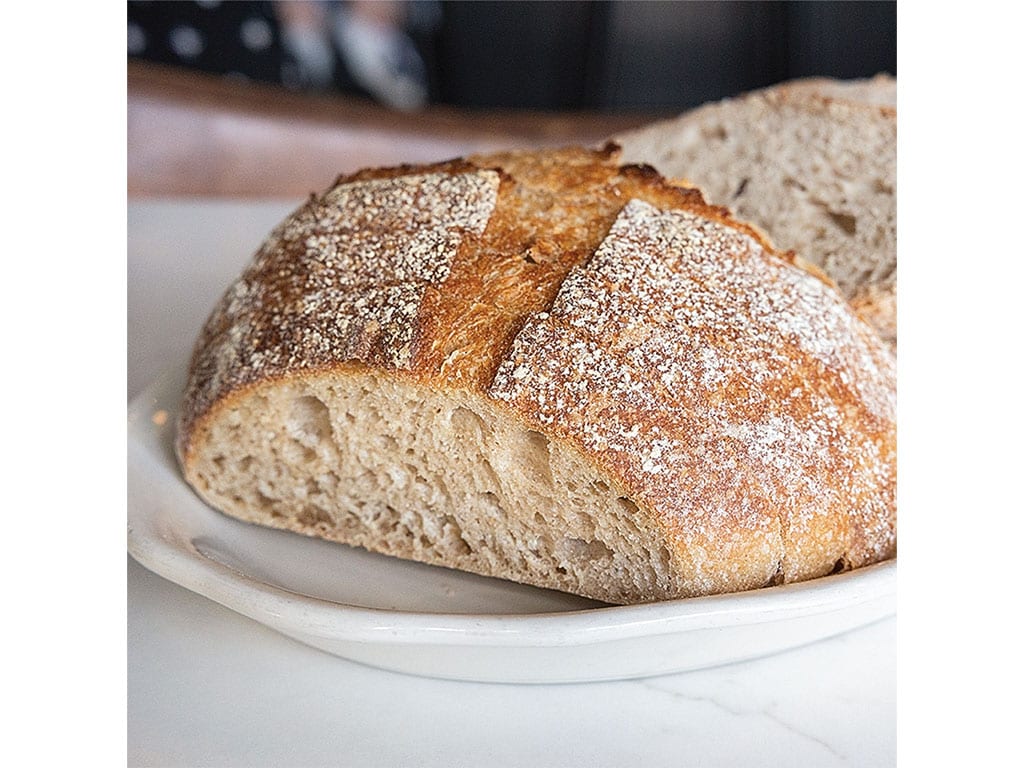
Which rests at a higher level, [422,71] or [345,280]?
[422,71]

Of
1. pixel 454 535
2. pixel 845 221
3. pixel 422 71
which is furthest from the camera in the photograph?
pixel 422 71

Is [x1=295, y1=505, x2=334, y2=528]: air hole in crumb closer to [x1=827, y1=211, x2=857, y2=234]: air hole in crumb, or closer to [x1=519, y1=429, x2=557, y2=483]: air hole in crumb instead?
[x1=519, y1=429, x2=557, y2=483]: air hole in crumb

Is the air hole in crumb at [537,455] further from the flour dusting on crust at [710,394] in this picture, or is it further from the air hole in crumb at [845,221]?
the air hole in crumb at [845,221]

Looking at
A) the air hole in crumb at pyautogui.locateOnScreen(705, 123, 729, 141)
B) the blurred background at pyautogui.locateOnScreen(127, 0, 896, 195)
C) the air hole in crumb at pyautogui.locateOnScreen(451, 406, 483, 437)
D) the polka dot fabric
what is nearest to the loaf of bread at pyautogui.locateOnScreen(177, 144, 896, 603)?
the air hole in crumb at pyautogui.locateOnScreen(451, 406, 483, 437)

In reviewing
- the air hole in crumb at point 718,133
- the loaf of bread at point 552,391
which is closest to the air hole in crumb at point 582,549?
the loaf of bread at point 552,391

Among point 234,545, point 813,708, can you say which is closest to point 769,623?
point 813,708

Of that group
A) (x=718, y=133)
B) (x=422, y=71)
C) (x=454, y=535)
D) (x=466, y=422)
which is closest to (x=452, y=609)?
(x=454, y=535)

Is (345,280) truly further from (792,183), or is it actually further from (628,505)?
(792,183)
